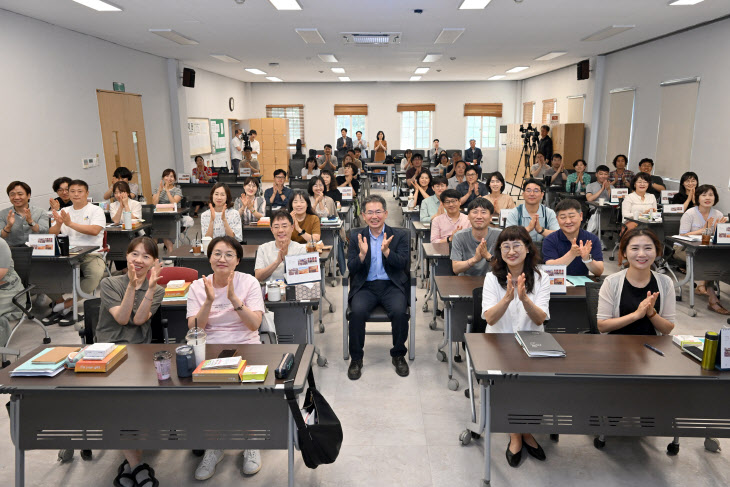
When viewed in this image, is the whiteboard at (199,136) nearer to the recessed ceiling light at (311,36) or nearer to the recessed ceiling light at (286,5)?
the recessed ceiling light at (311,36)

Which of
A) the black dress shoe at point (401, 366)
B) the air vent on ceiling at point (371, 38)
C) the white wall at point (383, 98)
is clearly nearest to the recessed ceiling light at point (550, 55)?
the air vent on ceiling at point (371, 38)

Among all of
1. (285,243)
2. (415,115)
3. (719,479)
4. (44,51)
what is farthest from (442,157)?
(719,479)

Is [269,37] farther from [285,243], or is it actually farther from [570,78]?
[570,78]

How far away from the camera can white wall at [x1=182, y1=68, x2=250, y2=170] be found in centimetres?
1283

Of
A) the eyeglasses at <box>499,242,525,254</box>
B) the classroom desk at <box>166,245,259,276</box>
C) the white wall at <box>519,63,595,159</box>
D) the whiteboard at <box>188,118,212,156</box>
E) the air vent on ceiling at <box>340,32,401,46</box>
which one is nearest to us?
the eyeglasses at <box>499,242,525,254</box>

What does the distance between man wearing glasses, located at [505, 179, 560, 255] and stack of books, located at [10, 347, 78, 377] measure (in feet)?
13.1

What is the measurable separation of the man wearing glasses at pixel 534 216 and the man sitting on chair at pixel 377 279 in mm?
1500

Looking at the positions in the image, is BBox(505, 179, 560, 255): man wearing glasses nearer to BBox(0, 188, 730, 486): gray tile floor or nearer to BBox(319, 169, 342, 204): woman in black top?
BBox(0, 188, 730, 486): gray tile floor

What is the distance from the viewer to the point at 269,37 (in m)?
8.19

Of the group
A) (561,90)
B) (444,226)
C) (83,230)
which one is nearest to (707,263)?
(444,226)

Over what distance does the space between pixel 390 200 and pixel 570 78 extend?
544 cm

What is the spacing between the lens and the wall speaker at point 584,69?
11.3 meters

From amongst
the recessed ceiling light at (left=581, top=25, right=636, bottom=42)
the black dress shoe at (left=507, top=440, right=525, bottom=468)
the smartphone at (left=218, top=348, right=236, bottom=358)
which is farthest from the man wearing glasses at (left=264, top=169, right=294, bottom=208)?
the recessed ceiling light at (left=581, top=25, right=636, bottom=42)

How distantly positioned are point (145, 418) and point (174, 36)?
721 cm
